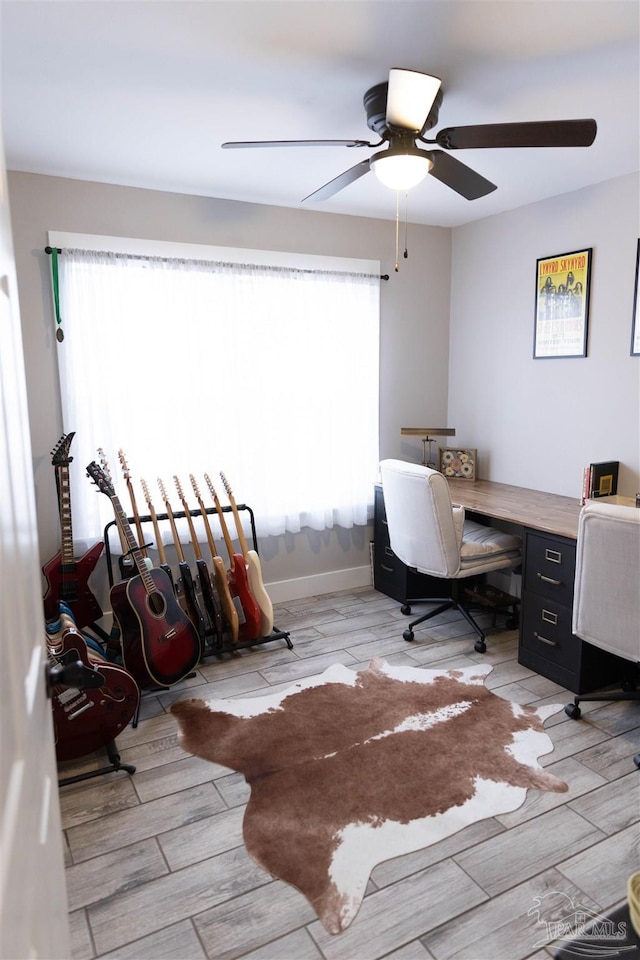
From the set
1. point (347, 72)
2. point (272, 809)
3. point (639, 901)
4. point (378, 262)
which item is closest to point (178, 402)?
point (378, 262)

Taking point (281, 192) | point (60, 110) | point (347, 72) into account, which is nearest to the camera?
point (347, 72)

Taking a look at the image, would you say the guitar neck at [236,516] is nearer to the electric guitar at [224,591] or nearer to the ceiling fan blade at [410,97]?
the electric guitar at [224,591]

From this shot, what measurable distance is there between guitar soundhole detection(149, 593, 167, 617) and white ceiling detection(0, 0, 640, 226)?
6.59 ft

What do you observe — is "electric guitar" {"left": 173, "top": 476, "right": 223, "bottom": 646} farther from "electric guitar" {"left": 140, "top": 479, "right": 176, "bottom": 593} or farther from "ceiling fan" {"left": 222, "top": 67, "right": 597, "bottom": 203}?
"ceiling fan" {"left": 222, "top": 67, "right": 597, "bottom": 203}

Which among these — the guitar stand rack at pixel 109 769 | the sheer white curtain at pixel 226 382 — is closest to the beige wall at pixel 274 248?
the sheer white curtain at pixel 226 382

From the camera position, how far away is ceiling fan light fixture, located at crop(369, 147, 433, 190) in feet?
6.84

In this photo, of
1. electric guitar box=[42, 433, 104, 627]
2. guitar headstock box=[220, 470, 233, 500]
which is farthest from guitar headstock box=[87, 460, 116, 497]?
guitar headstock box=[220, 470, 233, 500]

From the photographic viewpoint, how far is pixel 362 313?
3941 mm

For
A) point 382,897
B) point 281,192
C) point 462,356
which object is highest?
point 281,192

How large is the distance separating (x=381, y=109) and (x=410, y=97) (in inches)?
12.1

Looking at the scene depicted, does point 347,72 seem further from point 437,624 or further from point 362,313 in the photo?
point 437,624

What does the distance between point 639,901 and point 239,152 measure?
300cm

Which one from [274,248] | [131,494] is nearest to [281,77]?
[274,248]

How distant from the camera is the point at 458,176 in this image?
232 centimetres
